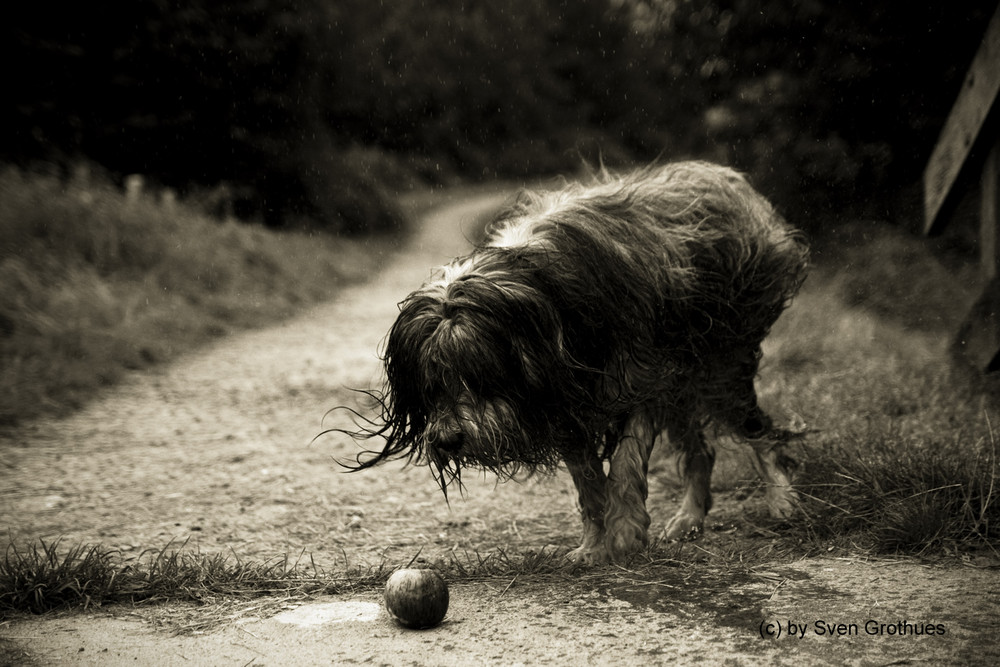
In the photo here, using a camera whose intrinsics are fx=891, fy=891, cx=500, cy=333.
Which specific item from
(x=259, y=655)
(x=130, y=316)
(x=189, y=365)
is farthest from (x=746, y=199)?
(x=130, y=316)

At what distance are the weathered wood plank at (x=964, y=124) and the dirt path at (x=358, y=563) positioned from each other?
2199mm

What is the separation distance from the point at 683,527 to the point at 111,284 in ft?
25.5

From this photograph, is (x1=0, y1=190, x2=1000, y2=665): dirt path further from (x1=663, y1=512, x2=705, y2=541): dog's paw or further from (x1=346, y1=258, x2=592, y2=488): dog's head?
(x1=346, y1=258, x2=592, y2=488): dog's head

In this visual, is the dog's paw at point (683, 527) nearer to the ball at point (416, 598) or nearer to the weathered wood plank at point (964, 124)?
the ball at point (416, 598)

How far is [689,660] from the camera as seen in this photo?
2645 mm

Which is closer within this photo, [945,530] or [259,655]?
[259,655]

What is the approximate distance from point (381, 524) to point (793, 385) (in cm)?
304

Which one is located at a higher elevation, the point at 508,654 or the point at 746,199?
the point at 746,199

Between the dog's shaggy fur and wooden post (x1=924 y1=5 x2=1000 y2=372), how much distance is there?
1.23m

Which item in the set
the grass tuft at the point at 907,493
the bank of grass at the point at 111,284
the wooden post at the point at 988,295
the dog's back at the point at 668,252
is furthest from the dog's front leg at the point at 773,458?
the bank of grass at the point at 111,284

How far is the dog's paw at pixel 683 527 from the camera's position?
13.3 ft

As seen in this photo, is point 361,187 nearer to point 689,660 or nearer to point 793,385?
point 793,385

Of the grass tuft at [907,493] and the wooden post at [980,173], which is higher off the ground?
the wooden post at [980,173]

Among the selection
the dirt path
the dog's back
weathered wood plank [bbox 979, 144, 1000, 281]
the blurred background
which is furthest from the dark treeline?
the dirt path
